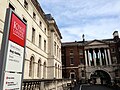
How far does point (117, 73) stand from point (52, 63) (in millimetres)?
29692

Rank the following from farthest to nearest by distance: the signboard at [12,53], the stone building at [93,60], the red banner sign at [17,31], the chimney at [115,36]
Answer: the chimney at [115,36] < the stone building at [93,60] < the red banner sign at [17,31] < the signboard at [12,53]

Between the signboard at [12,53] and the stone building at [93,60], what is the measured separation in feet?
143

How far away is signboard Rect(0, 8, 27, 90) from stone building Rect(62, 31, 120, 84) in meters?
43.6

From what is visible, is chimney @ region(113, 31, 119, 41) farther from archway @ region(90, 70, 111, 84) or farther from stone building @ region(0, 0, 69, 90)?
stone building @ region(0, 0, 69, 90)

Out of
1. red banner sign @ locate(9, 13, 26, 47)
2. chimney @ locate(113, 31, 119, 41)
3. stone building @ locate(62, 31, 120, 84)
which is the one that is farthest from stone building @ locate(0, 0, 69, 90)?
chimney @ locate(113, 31, 119, 41)

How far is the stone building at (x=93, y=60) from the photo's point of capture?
150 feet

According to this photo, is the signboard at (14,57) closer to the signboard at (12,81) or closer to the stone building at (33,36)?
the signboard at (12,81)

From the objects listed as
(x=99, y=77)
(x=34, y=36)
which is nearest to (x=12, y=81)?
(x=34, y=36)

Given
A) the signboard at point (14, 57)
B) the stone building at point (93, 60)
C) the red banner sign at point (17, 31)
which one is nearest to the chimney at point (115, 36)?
the stone building at point (93, 60)

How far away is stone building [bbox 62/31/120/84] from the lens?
4562 centimetres

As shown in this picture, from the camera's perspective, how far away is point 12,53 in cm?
301

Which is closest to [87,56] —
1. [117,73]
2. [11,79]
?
[117,73]

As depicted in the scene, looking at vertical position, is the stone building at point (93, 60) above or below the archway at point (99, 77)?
above

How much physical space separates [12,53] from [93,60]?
48.8 meters
